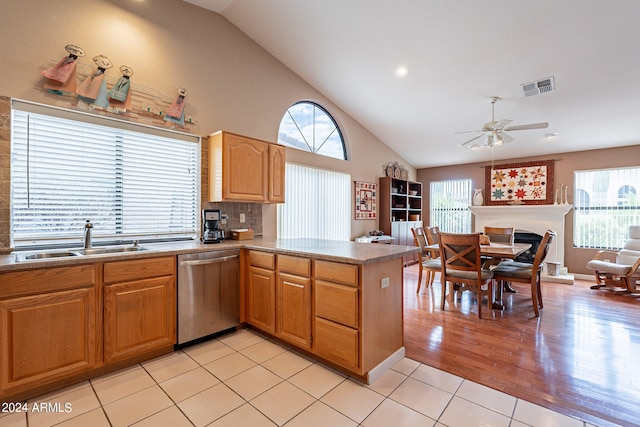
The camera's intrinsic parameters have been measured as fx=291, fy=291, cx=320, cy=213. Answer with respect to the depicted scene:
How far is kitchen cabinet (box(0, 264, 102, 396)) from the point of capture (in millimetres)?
1822

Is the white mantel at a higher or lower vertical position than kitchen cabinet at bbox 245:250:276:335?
higher

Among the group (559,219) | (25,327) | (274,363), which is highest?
(559,219)

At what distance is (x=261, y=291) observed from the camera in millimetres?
2832

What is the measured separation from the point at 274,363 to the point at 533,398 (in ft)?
6.06

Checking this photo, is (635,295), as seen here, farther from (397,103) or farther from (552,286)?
(397,103)

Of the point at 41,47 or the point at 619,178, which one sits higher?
the point at 41,47

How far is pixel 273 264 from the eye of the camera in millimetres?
2711

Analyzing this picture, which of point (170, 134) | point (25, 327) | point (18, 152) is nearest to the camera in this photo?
point (25, 327)

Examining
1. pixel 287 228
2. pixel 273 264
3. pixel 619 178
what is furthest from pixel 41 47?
pixel 619 178

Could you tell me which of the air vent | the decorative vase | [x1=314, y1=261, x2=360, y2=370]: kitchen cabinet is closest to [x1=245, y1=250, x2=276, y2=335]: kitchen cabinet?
[x1=314, y1=261, x2=360, y2=370]: kitchen cabinet

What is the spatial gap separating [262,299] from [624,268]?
536 centimetres

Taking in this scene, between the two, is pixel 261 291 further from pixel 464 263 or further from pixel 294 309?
pixel 464 263

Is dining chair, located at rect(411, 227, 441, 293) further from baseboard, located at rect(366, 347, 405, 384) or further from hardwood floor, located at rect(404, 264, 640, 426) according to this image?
baseboard, located at rect(366, 347, 405, 384)

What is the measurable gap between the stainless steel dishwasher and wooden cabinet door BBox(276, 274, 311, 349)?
0.56 meters
